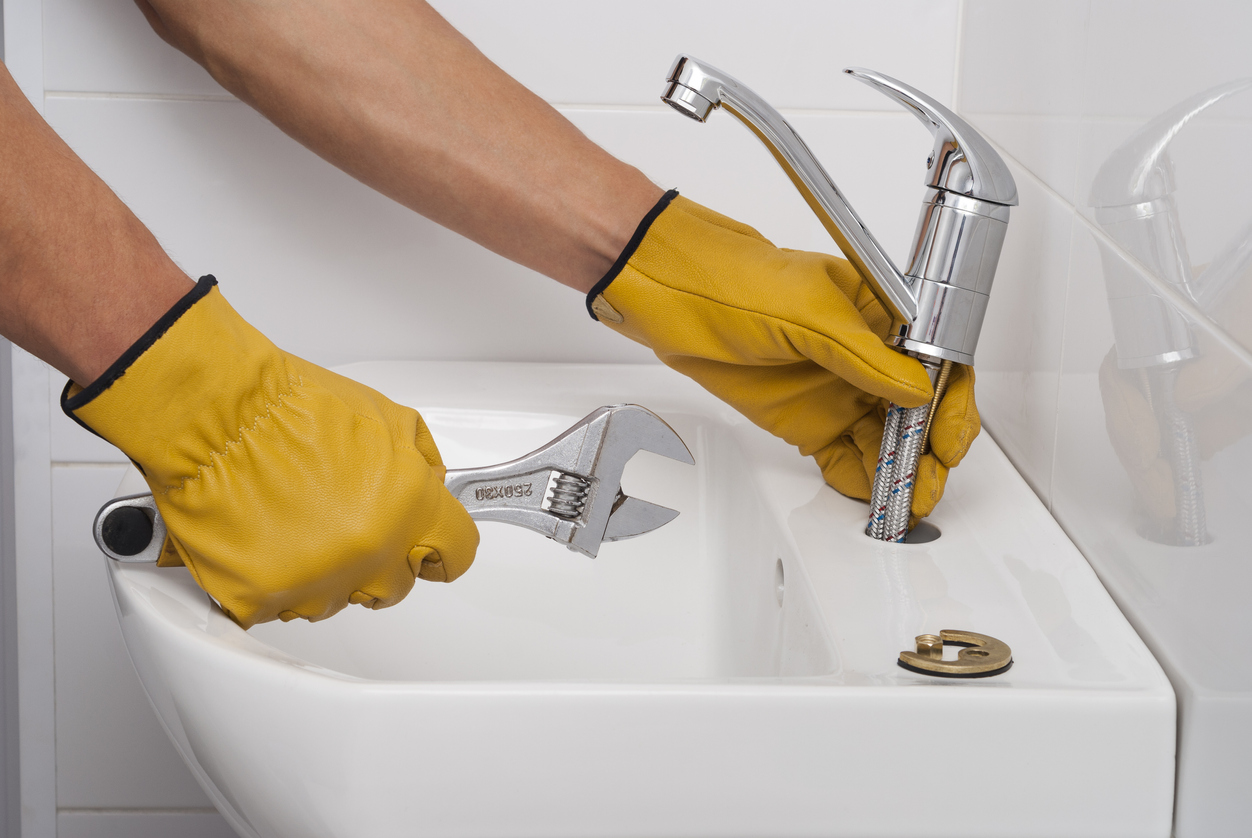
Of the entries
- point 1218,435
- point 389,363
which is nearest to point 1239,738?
point 1218,435

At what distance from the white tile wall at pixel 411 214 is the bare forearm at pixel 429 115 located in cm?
12

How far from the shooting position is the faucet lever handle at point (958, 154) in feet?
1.53

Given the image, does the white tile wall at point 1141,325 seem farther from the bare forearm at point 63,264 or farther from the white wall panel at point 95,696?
the white wall panel at point 95,696

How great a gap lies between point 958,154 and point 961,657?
0.23 meters

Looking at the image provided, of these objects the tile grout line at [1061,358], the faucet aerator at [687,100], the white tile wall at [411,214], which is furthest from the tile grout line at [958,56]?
the faucet aerator at [687,100]

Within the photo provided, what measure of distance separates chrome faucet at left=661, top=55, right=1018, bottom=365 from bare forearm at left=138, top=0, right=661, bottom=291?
17 centimetres

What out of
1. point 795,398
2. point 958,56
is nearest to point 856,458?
point 795,398

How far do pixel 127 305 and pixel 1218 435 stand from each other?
1.43 feet

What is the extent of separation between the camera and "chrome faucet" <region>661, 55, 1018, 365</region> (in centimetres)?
45

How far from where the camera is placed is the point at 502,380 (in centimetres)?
77

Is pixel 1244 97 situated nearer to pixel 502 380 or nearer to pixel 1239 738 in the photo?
pixel 1239 738

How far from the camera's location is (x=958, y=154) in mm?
472

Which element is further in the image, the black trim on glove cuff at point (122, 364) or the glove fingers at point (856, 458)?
the glove fingers at point (856, 458)

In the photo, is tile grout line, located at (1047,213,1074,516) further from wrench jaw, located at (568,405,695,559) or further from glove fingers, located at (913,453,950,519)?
wrench jaw, located at (568,405,695,559)
